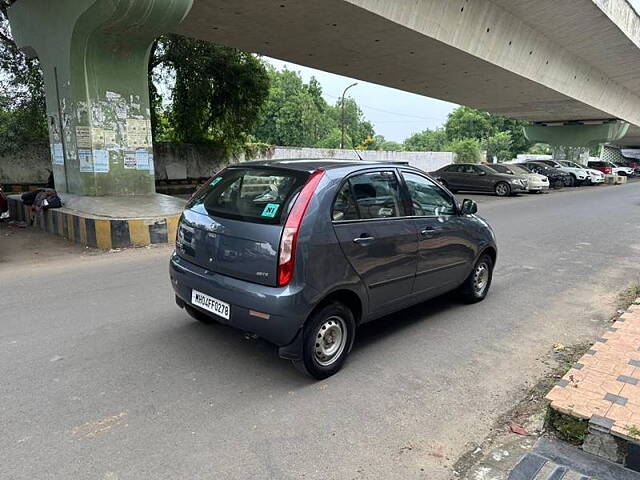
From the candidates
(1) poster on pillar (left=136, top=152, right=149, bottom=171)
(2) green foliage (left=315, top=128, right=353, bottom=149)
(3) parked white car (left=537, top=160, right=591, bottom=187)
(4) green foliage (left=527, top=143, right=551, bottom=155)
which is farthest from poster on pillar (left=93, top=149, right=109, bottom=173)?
(4) green foliage (left=527, top=143, right=551, bottom=155)

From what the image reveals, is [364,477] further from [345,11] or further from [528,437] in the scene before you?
[345,11]

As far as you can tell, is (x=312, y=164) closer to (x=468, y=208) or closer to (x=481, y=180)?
(x=468, y=208)

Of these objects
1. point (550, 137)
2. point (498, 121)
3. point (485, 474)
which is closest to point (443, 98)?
point (550, 137)

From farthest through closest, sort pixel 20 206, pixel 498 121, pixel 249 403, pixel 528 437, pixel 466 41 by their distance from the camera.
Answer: pixel 498 121 < pixel 466 41 < pixel 20 206 < pixel 249 403 < pixel 528 437

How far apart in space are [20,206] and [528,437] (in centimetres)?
1091

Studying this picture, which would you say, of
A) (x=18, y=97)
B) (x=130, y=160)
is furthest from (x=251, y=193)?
(x=18, y=97)

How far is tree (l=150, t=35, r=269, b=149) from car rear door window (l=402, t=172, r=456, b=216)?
594 inches

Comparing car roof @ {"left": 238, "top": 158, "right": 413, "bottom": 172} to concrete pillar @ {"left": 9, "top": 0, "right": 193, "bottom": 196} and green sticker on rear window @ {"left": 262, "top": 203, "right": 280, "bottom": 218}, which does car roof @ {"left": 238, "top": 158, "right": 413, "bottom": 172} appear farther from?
concrete pillar @ {"left": 9, "top": 0, "right": 193, "bottom": 196}

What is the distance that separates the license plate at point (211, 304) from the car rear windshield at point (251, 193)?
2.19 ft

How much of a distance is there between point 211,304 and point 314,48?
498 inches

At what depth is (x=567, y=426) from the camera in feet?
9.45

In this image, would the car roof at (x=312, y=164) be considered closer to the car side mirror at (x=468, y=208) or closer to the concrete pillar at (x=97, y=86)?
the car side mirror at (x=468, y=208)

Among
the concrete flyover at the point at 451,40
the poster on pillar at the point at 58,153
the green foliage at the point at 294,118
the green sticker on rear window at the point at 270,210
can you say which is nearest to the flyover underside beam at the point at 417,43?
the concrete flyover at the point at 451,40

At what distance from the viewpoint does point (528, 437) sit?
293 centimetres
